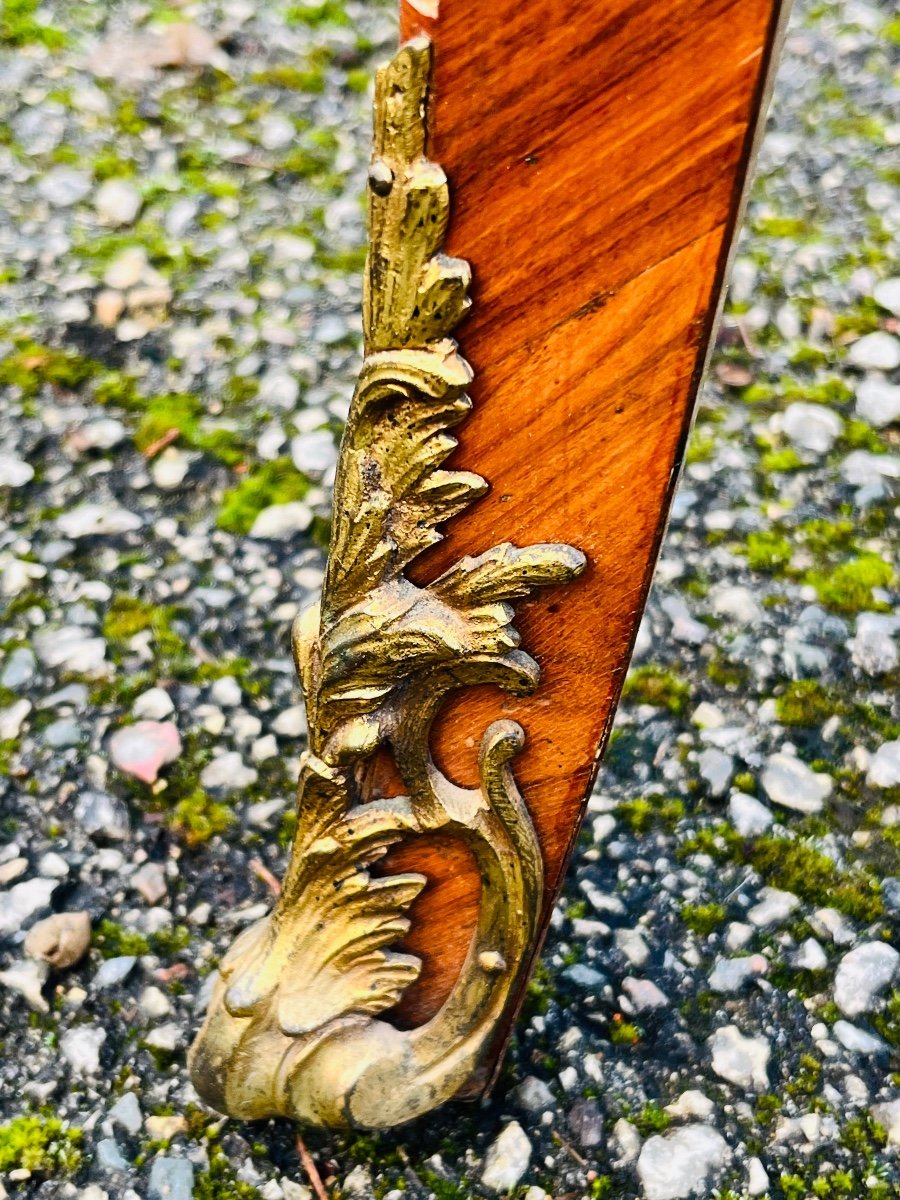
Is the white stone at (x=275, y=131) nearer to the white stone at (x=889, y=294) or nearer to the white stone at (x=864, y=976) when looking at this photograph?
the white stone at (x=889, y=294)

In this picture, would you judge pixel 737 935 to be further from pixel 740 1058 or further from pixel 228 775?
pixel 228 775

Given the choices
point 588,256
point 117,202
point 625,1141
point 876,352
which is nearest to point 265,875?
point 625,1141

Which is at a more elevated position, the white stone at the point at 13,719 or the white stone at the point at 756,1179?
the white stone at the point at 13,719

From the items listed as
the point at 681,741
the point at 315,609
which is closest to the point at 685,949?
the point at 681,741

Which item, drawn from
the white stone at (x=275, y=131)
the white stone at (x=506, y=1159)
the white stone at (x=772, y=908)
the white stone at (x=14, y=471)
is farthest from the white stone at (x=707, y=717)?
the white stone at (x=275, y=131)

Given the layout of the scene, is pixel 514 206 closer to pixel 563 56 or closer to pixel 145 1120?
pixel 563 56

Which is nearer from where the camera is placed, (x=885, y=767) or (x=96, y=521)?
(x=885, y=767)
